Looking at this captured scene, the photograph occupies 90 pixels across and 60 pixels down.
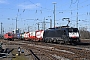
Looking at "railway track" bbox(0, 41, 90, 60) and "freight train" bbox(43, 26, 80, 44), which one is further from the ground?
"freight train" bbox(43, 26, 80, 44)

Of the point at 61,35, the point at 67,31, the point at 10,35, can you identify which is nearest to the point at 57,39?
the point at 61,35

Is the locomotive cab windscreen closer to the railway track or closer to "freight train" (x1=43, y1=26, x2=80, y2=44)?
"freight train" (x1=43, y1=26, x2=80, y2=44)

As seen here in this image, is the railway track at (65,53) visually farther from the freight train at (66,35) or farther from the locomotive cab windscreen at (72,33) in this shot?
the locomotive cab windscreen at (72,33)

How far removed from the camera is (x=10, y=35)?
76.9 m

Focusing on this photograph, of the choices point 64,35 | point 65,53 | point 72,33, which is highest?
point 72,33

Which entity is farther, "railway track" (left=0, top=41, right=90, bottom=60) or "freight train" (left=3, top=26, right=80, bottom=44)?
"freight train" (left=3, top=26, right=80, bottom=44)

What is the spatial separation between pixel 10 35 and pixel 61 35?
35040 millimetres

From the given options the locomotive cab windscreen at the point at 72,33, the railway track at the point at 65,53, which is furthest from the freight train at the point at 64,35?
the railway track at the point at 65,53

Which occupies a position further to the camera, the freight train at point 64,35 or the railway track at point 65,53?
the freight train at point 64,35

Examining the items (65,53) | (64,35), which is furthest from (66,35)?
(65,53)

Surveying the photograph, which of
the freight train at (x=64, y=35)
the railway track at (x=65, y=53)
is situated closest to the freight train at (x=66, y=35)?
the freight train at (x=64, y=35)

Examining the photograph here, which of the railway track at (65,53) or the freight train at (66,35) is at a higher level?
the freight train at (66,35)

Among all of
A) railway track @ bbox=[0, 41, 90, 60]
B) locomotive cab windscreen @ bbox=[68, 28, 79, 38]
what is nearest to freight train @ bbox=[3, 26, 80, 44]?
locomotive cab windscreen @ bbox=[68, 28, 79, 38]

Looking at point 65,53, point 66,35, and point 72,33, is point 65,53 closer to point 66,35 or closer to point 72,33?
point 72,33
